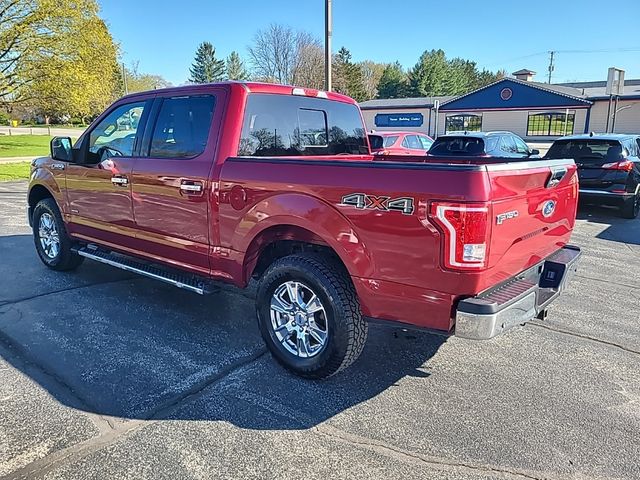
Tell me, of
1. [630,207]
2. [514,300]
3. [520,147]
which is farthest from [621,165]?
[514,300]

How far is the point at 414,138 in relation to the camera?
1586 centimetres

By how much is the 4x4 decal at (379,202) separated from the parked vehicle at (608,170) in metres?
8.12

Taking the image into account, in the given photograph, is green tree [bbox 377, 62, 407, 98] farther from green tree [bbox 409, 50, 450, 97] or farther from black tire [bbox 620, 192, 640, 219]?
black tire [bbox 620, 192, 640, 219]

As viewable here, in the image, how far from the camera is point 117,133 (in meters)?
4.89

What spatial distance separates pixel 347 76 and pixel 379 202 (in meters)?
64.8

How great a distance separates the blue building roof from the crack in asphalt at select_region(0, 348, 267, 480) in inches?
1546

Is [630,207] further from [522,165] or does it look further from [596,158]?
[522,165]

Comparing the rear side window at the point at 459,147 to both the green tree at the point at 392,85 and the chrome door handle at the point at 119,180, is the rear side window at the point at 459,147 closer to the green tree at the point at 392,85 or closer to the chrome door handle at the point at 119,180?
the chrome door handle at the point at 119,180

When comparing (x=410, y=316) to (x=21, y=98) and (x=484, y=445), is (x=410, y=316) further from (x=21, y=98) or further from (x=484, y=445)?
(x=21, y=98)

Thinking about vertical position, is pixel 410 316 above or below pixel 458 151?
below

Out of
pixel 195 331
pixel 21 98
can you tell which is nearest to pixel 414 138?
pixel 195 331

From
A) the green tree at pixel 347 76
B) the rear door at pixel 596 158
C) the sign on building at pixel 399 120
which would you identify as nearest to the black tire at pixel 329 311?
the rear door at pixel 596 158

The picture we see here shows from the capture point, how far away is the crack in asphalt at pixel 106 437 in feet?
8.23

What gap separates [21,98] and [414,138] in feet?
57.1
